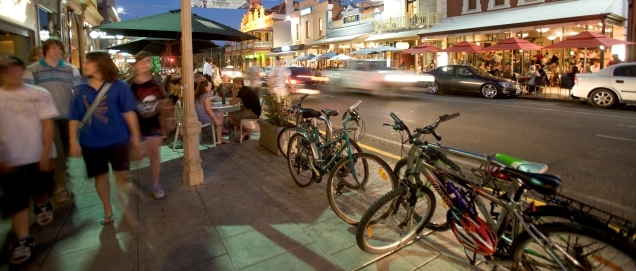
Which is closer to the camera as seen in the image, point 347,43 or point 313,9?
point 347,43

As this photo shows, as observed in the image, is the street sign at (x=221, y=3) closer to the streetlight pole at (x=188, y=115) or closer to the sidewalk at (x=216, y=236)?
the streetlight pole at (x=188, y=115)

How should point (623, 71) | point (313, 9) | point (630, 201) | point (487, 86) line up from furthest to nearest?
point (313, 9)
point (487, 86)
point (623, 71)
point (630, 201)

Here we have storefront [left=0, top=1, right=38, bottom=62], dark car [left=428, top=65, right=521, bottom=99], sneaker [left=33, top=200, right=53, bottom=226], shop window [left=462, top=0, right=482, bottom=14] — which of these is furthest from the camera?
shop window [left=462, top=0, right=482, bottom=14]

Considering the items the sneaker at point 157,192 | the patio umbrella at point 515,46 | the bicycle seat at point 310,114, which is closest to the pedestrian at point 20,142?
the sneaker at point 157,192

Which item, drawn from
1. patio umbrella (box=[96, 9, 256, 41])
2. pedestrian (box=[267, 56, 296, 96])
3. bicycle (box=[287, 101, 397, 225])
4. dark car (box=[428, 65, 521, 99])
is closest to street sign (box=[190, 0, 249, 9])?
patio umbrella (box=[96, 9, 256, 41])

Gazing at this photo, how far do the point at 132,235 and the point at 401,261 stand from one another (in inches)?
97.1

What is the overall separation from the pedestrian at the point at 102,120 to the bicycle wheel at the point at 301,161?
1903 millimetres

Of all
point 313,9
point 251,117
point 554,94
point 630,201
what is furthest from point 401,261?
point 313,9

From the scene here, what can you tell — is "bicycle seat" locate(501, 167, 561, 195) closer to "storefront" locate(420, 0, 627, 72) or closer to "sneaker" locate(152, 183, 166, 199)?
"sneaker" locate(152, 183, 166, 199)

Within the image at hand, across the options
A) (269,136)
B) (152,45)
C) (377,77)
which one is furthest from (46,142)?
(377,77)

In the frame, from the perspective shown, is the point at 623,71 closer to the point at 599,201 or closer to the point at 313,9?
the point at 599,201

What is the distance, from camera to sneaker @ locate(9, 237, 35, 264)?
3283 millimetres

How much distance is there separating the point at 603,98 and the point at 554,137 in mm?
6696

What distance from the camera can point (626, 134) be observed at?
830 cm
